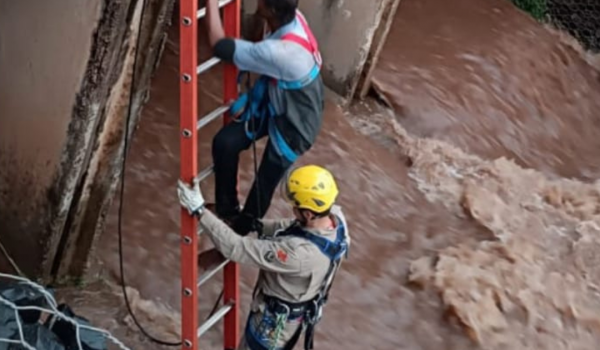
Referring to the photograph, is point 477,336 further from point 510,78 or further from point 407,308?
point 510,78

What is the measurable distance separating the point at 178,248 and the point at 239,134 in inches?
86.5

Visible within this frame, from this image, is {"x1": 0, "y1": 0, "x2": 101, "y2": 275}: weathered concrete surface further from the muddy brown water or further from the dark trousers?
the dark trousers

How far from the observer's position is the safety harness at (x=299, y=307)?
440 centimetres

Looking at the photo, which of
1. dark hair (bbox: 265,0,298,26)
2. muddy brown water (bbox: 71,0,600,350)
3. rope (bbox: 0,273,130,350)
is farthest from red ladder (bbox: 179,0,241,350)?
muddy brown water (bbox: 71,0,600,350)

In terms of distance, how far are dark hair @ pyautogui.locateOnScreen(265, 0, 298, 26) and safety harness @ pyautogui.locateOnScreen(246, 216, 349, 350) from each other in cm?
88

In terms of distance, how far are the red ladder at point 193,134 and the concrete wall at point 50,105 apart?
67 cm

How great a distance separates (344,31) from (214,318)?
12.8 feet

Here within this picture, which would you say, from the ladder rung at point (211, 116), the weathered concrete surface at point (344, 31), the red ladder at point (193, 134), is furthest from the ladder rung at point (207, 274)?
the weathered concrete surface at point (344, 31)

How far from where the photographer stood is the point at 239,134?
4387 mm

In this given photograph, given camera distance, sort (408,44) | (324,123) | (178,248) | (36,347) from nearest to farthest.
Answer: (36,347), (178,248), (324,123), (408,44)

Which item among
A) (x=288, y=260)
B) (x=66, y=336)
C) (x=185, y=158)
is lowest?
(x=66, y=336)

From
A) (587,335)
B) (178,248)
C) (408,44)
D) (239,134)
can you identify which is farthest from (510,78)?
(239,134)

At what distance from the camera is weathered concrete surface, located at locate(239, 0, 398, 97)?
26.6 feet

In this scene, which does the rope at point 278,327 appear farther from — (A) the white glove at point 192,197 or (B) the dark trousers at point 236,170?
(A) the white glove at point 192,197
